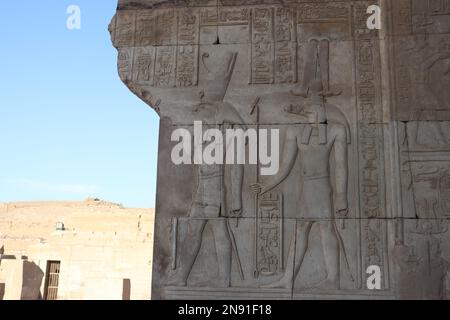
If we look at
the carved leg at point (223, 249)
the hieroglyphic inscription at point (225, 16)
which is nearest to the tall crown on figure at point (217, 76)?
the hieroglyphic inscription at point (225, 16)

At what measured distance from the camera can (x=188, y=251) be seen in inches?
193

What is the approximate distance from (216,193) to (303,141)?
1018mm

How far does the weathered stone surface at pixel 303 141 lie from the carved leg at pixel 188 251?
14mm

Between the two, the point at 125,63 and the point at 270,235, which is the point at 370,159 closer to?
the point at 270,235

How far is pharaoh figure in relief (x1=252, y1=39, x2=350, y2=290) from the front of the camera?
4789 mm

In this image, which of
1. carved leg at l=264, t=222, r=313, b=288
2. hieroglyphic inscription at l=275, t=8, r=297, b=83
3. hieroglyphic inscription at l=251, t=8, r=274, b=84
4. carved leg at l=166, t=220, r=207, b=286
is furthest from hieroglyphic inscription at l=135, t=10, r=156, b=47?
carved leg at l=264, t=222, r=313, b=288

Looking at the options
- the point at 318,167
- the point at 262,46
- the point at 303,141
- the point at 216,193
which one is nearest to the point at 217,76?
the point at 262,46

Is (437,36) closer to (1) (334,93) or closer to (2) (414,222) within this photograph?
(1) (334,93)

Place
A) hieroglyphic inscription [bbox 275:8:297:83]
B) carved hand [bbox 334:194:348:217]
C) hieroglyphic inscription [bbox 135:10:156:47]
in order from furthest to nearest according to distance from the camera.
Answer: hieroglyphic inscription [bbox 135:10:156:47] < hieroglyphic inscription [bbox 275:8:297:83] < carved hand [bbox 334:194:348:217]

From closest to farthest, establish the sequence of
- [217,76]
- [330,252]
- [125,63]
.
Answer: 1. [330,252]
2. [217,76]
3. [125,63]

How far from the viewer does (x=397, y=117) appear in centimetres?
496

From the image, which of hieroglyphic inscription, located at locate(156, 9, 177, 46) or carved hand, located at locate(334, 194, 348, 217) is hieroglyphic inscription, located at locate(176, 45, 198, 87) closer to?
hieroglyphic inscription, located at locate(156, 9, 177, 46)

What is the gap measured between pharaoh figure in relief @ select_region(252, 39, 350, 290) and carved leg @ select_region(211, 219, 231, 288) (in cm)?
47

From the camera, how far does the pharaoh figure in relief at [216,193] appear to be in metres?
4.87
